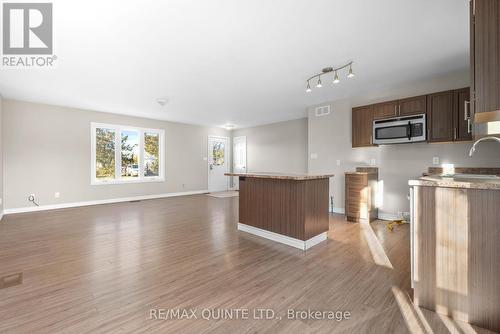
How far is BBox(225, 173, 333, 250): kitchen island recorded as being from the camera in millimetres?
2932

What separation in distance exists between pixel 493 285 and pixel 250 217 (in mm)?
2641

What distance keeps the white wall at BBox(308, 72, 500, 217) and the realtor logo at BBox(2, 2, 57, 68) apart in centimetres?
480

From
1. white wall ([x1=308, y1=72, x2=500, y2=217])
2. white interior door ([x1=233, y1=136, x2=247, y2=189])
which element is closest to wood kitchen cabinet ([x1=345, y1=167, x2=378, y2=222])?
white wall ([x1=308, y1=72, x2=500, y2=217])

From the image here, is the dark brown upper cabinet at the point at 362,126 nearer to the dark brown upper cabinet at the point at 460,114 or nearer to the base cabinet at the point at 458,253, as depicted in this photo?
the dark brown upper cabinet at the point at 460,114

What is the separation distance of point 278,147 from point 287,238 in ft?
15.9

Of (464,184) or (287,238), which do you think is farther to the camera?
(287,238)

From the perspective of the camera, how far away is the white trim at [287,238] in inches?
117

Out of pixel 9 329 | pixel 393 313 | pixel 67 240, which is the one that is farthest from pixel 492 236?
pixel 67 240

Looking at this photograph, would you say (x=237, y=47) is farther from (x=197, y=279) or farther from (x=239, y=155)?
(x=239, y=155)

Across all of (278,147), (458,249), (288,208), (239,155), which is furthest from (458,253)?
(239,155)

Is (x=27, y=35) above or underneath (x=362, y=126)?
above

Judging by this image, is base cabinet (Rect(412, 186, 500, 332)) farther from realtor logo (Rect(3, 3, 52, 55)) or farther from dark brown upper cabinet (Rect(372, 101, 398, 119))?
realtor logo (Rect(3, 3, 52, 55))

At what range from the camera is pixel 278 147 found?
7.64 meters

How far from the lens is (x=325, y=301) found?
1843 millimetres
